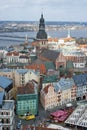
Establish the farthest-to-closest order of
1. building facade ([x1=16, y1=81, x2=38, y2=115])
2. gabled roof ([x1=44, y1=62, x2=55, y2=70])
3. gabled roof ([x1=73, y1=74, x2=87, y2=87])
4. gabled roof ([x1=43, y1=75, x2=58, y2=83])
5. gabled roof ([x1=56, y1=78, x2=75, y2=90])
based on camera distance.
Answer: gabled roof ([x1=44, y1=62, x2=55, y2=70]), gabled roof ([x1=73, y1=74, x2=87, y2=87]), gabled roof ([x1=43, y1=75, x2=58, y2=83]), gabled roof ([x1=56, y1=78, x2=75, y2=90]), building facade ([x1=16, y1=81, x2=38, y2=115])

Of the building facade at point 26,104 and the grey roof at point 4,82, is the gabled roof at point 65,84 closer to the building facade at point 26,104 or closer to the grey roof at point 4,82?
the building facade at point 26,104

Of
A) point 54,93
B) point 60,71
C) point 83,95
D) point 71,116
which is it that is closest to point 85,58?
point 60,71

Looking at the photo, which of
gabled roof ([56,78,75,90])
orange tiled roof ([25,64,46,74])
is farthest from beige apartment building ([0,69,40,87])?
orange tiled roof ([25,64,46,74])

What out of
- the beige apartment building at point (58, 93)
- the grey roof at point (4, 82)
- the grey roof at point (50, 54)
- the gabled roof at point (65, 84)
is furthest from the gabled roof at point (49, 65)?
the grey roof at point (4, 82)

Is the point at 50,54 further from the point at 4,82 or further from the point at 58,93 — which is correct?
the point at 58,93

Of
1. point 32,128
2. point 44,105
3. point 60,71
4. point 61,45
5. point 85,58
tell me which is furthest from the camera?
point 61,45

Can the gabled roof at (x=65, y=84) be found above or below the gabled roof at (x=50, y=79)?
below

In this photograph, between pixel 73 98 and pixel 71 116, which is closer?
pixel 71 116

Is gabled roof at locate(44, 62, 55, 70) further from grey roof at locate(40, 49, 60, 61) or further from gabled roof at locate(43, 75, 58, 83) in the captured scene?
gabled roof at locate(43, 75, 58, 83)

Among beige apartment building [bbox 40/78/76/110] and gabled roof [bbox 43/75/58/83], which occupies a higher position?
gabled roof [bbox 43/75/58/83]

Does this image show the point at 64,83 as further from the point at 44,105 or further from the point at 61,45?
the point at 61,45

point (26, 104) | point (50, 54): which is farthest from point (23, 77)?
point (50, 54)
